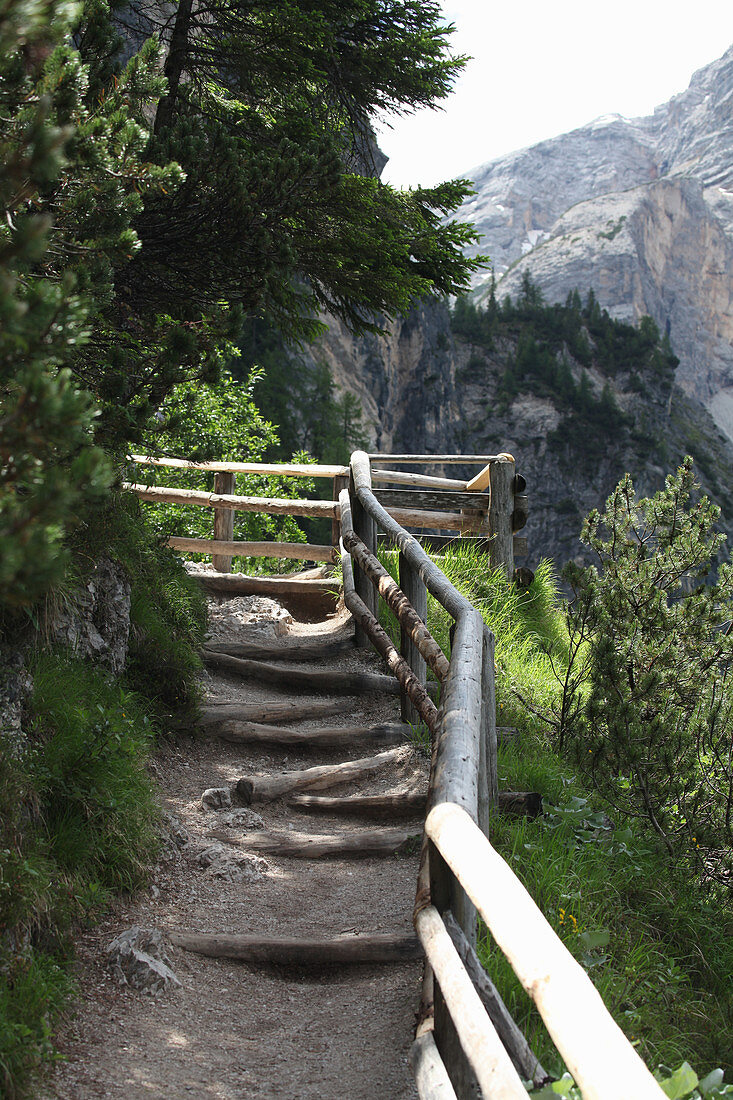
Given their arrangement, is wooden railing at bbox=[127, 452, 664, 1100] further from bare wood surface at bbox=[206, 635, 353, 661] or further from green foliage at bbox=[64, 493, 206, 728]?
bare wood surface at bbox=[206, 635, 353, 661]

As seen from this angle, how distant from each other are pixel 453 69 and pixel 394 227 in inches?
79.4

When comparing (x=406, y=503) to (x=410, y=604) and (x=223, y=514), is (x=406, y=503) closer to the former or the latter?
(x=223, y=514)

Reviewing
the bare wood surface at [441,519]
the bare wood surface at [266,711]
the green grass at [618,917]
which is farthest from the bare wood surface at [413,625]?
the bare wood surface at [441,519]

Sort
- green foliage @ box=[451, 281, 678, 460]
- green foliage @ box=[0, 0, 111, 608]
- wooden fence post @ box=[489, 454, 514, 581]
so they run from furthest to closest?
green foliage @ box=[451, 281, 678, 460]
wooden fence post @ box=[489, 454, 514, 581]
green foliage @ box=[0, 0, 111, 608]

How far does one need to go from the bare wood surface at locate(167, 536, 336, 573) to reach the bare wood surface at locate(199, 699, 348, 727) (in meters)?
2.80

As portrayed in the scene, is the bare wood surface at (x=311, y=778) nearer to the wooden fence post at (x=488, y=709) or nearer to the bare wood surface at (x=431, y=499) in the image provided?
the wooden fence post at (x=488, y=709)

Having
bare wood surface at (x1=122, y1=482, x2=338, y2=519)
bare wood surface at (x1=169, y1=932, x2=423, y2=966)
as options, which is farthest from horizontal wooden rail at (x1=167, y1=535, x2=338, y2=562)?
bare wood surface at (x1=169, y1=932, x2=423, y2=966)

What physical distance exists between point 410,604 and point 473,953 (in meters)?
2.45

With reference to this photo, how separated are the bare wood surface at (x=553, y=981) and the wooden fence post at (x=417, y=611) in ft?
8.97

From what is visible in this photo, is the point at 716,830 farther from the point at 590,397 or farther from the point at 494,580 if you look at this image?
the point at 590,397

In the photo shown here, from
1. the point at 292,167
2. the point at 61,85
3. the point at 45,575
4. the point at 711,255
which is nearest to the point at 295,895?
the point at 45,575

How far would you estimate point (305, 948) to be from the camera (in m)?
3.04

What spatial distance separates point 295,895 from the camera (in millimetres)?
3516

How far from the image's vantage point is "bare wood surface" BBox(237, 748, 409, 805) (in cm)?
425
